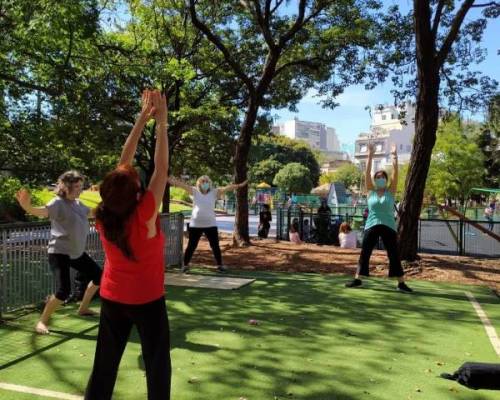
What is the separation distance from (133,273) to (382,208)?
5661mm

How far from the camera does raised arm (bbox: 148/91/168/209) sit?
294cm

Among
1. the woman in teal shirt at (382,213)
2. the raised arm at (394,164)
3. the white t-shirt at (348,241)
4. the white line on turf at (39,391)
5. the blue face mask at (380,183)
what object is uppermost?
the raised arm at (394,164)

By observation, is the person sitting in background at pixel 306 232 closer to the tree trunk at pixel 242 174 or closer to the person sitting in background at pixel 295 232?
the person sitting in background at pixel 295 232

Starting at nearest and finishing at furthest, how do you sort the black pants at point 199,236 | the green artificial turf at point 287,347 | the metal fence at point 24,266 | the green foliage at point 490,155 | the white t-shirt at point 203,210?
the green artificial turf at point 287,347 < the metal fence at point 24,266 < the white t-shirt at point 203,210 < the black pants at point 199,236 < the green foliage at point 490,155

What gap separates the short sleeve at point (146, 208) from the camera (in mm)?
2834

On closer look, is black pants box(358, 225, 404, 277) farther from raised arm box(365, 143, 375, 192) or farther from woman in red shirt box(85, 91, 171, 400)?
woman in red shirt box(85, 91, 171, 400)

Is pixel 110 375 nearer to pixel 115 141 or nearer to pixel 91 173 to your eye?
pixel 91 173

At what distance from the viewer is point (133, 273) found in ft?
9.55

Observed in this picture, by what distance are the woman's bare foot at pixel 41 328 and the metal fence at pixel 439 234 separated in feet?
38.2

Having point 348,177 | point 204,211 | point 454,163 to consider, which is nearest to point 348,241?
point 204,211

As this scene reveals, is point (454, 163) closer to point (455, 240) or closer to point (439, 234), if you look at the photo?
point (439, 234)

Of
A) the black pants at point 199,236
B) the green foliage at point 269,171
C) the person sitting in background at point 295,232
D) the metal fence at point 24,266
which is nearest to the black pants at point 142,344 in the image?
the metal fence at point 24,266

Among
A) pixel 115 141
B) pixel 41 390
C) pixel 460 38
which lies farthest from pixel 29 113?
pixel 460 38

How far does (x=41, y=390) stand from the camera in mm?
4051
